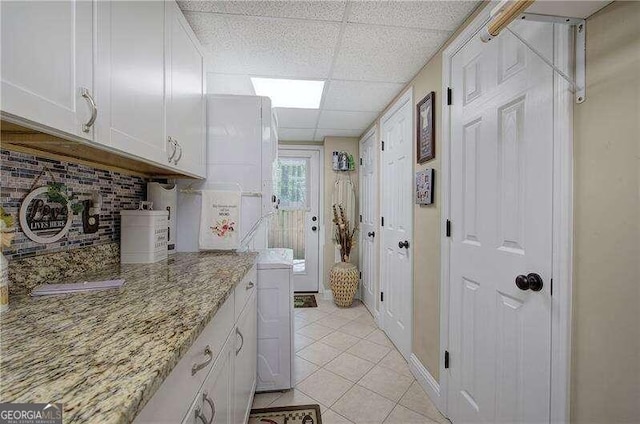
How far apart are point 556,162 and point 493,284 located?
1.94ft

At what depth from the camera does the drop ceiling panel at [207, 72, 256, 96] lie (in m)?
2.09

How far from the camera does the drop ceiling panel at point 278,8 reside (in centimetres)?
134

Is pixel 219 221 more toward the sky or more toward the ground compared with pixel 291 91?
more toward the ground

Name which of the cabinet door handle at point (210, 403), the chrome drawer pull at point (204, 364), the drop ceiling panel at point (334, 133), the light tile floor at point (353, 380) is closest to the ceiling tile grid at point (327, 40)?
the drop ceiling panel at point (334, 133)

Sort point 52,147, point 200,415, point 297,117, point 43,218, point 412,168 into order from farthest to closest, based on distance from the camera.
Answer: point 297,117
point 412,168
point 43,218
point 52,147
point 200,415

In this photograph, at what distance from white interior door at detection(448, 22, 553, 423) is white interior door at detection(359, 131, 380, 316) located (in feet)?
4.99

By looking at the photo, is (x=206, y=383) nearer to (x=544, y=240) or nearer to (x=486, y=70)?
(x=544, y=240)

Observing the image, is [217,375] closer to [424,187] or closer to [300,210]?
[424,187]

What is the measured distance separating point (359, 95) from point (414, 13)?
1043 millimetres

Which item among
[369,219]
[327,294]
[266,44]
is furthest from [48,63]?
[327,294]

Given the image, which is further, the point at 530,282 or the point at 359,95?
the point at 359,95

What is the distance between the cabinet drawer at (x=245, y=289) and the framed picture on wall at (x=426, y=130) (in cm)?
136

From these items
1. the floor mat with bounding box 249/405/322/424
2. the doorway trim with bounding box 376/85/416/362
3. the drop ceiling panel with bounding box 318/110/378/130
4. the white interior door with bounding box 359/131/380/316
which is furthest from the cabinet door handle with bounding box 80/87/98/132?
the white interior door with bounding box 359/131/380/316

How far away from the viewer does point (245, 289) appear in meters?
1.46
